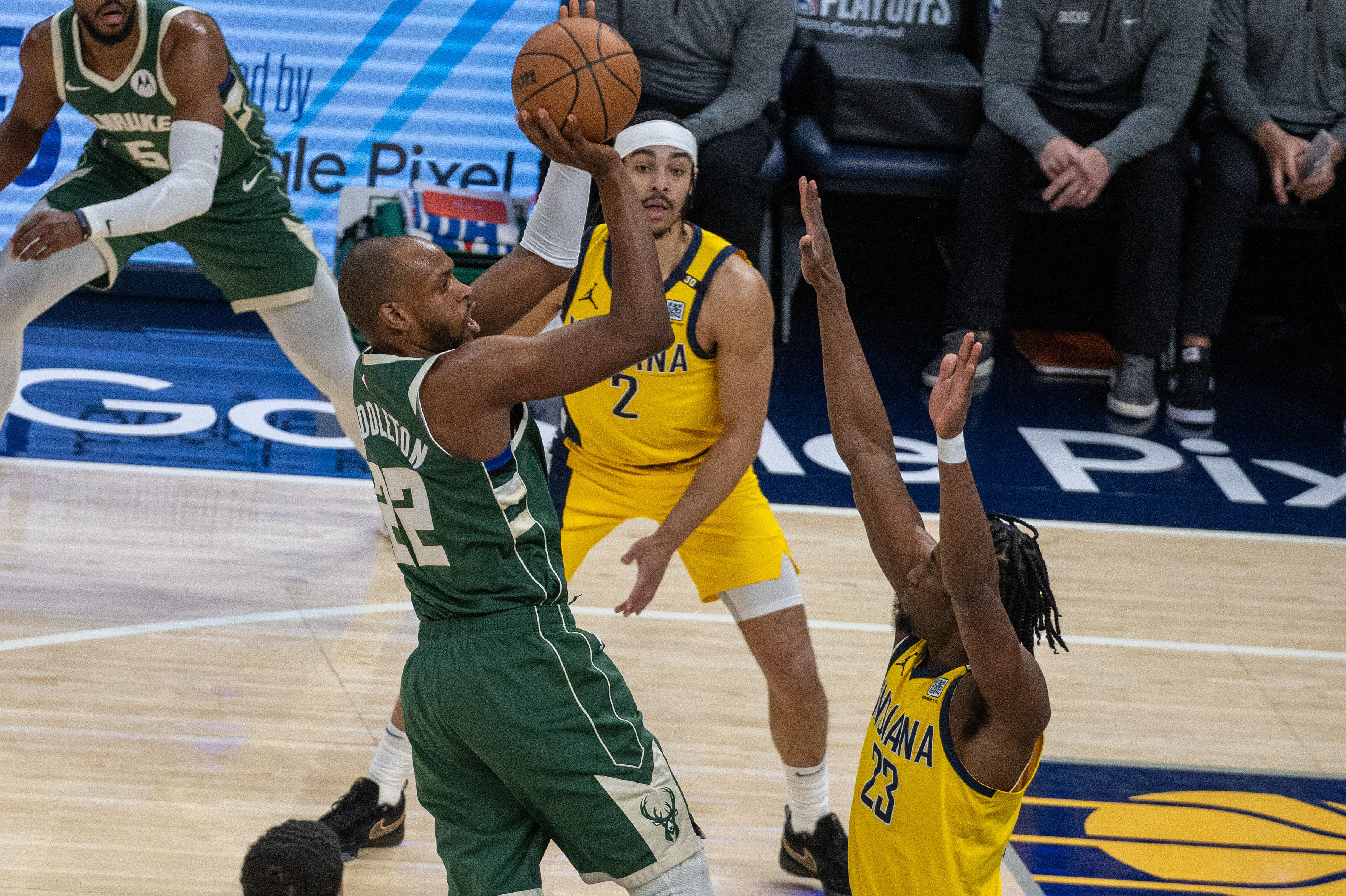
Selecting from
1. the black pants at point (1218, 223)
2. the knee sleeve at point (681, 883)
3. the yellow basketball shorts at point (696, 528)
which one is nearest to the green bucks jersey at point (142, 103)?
the yellow basketball shorts at point (696, 528)

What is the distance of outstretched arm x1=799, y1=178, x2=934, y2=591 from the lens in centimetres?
279

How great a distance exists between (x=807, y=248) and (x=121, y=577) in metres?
3.33

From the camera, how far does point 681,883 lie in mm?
2619

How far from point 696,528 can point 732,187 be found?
419cm

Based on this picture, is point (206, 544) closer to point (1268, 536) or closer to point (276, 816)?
point (276, 816)

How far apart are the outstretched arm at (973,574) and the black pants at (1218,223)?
586 cm

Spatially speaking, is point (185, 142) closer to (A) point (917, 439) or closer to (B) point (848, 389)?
(B) point (848, 389)

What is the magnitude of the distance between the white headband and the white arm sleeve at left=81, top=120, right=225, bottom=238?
5.26 ft

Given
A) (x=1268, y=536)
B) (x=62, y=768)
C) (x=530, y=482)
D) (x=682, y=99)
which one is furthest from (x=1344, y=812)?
(x=682, y=99)

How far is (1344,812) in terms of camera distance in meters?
4.14

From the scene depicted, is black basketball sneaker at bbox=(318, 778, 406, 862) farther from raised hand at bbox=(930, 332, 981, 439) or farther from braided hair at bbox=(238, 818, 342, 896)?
raised hand at bbox=(930, 332, 981, 439)

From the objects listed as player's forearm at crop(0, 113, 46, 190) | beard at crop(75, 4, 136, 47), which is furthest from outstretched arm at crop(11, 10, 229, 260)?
player's forearm at crop(0, 113, 46, 190)

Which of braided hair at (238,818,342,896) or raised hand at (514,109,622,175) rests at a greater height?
raised hand at (514,109,622,175)

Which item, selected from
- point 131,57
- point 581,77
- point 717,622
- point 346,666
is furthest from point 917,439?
point 581,77
